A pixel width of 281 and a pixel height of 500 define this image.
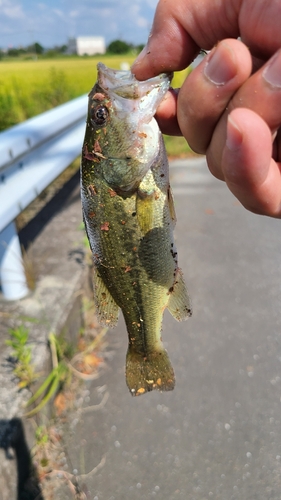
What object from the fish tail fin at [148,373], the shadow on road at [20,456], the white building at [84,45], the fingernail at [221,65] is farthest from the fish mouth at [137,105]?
the white building at [84,45]

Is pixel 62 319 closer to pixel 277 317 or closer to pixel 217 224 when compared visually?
pixel 277 317

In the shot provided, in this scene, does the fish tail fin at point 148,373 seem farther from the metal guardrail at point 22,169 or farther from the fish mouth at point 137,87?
the metal guardrail at point 22,169

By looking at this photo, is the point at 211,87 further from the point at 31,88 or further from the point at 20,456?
the point at 31,88

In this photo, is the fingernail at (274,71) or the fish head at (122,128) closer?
the fingernail at (274,71)

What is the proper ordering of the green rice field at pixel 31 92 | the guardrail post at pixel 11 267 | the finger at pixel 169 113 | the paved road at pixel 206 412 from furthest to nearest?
the green rice field at pixel 31 92 → the guardrail post at pixel 11 267 → the paved road at pixel 206 412 → the finger at pixel 169 113

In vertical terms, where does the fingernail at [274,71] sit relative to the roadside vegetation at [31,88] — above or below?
above

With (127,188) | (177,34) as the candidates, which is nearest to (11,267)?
(127,188)

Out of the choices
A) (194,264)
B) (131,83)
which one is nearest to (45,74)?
(194,264)
